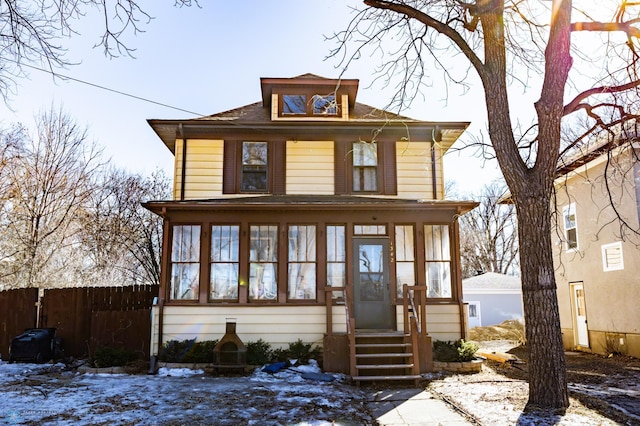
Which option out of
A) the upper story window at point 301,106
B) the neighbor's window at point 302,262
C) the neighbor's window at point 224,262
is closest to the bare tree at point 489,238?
the upper story window at point 301,106

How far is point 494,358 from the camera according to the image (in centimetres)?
1135

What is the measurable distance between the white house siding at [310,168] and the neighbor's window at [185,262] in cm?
252

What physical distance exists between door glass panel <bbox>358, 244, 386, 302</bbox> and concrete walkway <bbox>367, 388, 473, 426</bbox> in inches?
122

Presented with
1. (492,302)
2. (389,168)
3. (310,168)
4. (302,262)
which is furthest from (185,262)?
(492,302)

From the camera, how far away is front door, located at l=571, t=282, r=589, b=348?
13500 mm

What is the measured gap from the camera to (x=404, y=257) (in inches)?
429

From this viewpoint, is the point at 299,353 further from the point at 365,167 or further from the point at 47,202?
the point at 47,202

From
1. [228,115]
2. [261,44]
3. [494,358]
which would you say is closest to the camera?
[261,44]

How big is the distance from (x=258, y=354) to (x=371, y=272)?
3.04m

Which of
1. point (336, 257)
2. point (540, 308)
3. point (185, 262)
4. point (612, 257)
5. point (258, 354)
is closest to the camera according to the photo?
point (540, 308)

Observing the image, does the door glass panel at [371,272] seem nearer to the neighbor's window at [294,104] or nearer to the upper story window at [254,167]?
the upper story window at [254,167]

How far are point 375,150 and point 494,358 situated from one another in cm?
570

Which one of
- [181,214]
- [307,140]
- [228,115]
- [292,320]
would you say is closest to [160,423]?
[292,320]

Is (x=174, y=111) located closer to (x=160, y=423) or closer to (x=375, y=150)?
(x=375, y=150)
